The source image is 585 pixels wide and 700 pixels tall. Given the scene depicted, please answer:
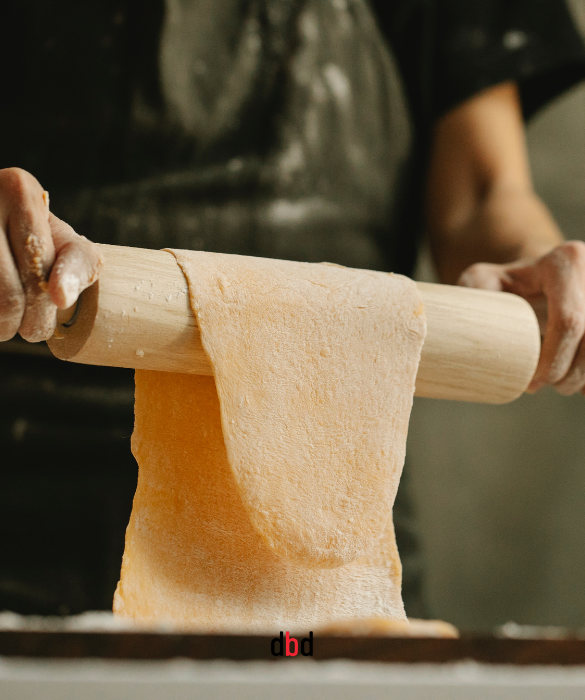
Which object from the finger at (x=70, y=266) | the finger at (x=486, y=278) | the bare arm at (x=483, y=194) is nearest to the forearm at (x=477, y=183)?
the bare arm at (x=483, y=194)

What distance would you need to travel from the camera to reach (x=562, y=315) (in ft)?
1.68

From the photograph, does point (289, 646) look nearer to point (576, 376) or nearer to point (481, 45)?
point (576, 376)

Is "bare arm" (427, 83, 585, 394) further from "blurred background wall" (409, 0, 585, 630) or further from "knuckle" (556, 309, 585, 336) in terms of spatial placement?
"blurred background wall" (409, 0, 585, 630)

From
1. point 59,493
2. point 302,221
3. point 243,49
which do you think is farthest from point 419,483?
point 243,49

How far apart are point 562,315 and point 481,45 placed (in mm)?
626

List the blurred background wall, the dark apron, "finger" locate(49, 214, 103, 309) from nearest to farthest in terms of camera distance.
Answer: "finger" locate(49, 214, 103, 309), the dark apron, the blurred background wall

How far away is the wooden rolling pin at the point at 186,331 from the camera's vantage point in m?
0.36

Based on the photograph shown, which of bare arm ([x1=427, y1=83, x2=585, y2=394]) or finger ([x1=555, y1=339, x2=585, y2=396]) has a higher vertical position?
bare arm ([x1=427, y1=83, x2=585, y2=394])

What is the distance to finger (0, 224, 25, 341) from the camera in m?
0.31

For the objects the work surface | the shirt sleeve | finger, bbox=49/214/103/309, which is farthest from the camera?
the shirt sleeve

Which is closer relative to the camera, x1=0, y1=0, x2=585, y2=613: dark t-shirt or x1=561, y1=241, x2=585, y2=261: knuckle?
x1=561, y1=241, x2=585, y2=261: knuckle

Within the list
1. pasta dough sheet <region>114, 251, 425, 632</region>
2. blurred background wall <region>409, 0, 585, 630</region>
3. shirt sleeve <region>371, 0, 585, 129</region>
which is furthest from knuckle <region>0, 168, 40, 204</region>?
blurred background wall <region>409, 0, 585, 630</region>

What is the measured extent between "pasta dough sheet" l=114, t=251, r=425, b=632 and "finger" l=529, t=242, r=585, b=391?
6.2 inches

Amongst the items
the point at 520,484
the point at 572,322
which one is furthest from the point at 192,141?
the point at 520,484
